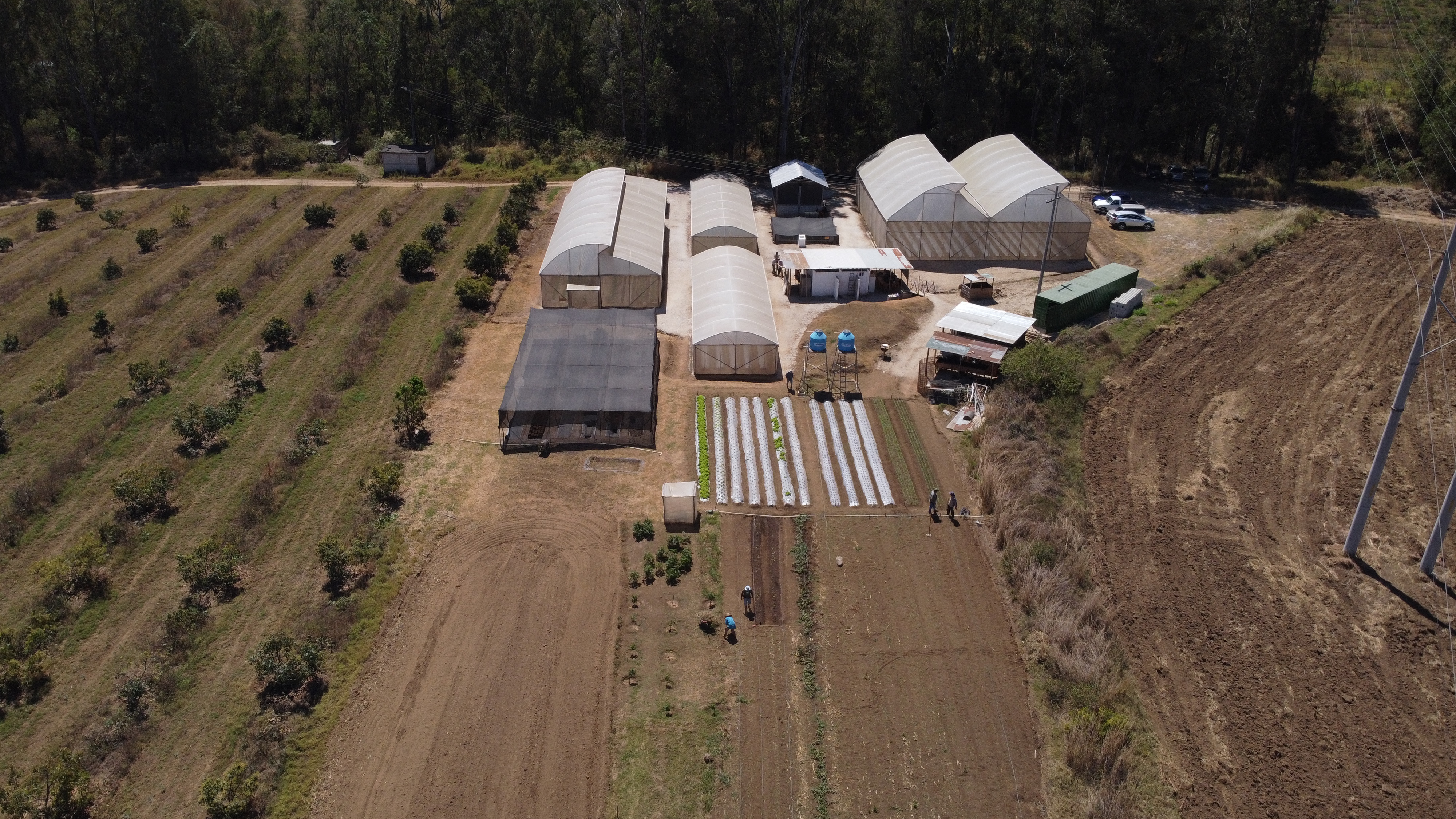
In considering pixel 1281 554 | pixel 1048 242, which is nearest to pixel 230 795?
pixel 1281 554

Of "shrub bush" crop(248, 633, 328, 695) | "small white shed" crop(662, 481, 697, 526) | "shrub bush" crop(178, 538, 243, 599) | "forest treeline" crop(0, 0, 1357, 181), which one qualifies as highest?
"forest treeline" crop(0, 0, 1357, 181)

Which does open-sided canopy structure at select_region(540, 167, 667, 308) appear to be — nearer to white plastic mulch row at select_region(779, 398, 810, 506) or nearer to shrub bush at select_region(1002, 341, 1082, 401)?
white plastic mulch row at select_region(779, 398, 810, 506)

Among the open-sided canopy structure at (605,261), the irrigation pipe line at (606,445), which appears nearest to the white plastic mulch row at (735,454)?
the irrigation pipe line at (606,445)

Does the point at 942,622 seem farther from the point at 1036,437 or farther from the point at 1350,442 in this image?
the point at 1350,442

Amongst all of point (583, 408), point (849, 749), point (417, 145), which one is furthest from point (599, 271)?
point (417, 145)

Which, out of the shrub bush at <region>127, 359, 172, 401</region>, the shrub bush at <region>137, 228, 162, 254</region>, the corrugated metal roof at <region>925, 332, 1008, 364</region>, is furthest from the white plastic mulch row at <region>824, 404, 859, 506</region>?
the shrub bush at <region>137, 228, 162, 254</region>
